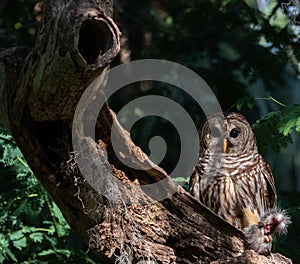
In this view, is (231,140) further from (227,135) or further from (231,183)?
(231,183)

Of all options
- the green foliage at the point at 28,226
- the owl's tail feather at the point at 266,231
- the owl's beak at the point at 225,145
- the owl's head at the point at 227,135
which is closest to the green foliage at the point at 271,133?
the owl's head at the point at 227,135

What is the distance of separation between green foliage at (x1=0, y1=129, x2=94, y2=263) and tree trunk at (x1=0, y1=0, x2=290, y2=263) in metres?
1.18

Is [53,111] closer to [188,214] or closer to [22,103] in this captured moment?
[22,103]

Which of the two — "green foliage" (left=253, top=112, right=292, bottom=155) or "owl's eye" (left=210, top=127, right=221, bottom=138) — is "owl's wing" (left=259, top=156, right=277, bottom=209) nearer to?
"green foliage" (left=253, top=112, right=292, bottom=155)

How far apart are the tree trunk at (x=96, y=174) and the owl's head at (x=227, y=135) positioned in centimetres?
94

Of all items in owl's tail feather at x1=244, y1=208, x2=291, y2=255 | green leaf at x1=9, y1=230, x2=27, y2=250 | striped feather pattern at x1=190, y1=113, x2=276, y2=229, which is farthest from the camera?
green leaf at x1=9, y1=230, x2=27, y2=250

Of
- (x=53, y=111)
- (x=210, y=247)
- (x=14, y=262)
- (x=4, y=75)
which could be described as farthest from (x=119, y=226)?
(x=14, y=262)

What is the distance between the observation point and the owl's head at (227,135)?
404 cm

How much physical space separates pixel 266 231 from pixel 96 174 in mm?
800

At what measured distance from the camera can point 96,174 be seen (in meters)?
Result: 3.07

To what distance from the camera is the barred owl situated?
3770mm

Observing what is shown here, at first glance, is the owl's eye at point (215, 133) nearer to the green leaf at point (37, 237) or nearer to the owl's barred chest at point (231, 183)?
the owl's barred chest at point (231, 183)

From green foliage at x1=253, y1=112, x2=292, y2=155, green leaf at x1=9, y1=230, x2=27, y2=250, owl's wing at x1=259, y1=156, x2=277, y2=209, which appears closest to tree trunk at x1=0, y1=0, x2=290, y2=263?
owl's wing at x1=259, y1=156, x2=277, y2=209

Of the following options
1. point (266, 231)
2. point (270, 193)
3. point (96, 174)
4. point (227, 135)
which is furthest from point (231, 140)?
point (96, 174)
